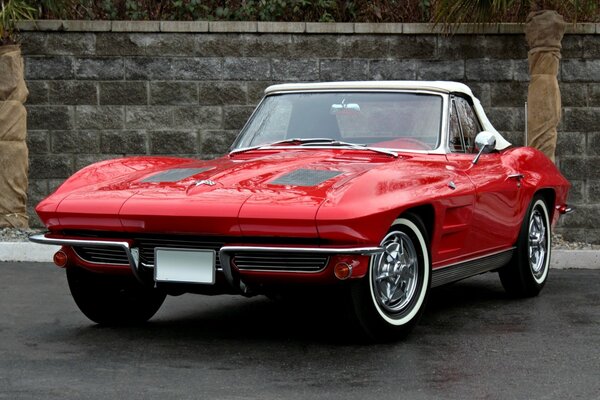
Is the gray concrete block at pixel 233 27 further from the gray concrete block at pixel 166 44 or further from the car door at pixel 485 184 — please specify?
the car door at pixel 485 184

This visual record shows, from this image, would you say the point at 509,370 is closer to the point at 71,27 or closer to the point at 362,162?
the point at 362,162

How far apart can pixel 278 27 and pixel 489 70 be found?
2.20 metres

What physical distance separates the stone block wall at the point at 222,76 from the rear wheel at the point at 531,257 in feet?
12.9

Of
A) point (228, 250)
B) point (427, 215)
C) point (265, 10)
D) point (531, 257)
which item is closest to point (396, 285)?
point (427, 215)

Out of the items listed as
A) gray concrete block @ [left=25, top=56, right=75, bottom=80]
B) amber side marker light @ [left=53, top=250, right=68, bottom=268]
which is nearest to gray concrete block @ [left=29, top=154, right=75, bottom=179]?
gray concrete block @ [left=25, top=56, right=75, bottom=80]

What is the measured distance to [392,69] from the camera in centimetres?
1194

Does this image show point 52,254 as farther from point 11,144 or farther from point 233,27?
point 233,27

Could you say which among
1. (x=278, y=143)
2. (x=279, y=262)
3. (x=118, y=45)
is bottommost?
(x=279, y=262)

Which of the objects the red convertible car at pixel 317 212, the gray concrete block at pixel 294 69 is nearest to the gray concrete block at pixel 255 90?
the gray concrete block at pixel 294 69

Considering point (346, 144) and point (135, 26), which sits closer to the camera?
point (346, 144)

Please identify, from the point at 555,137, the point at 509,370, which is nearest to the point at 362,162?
the point at 509,370

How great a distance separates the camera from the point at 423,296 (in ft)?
20.1

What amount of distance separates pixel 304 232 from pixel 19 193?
235 inches

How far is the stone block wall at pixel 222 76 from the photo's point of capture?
11.8 metres
